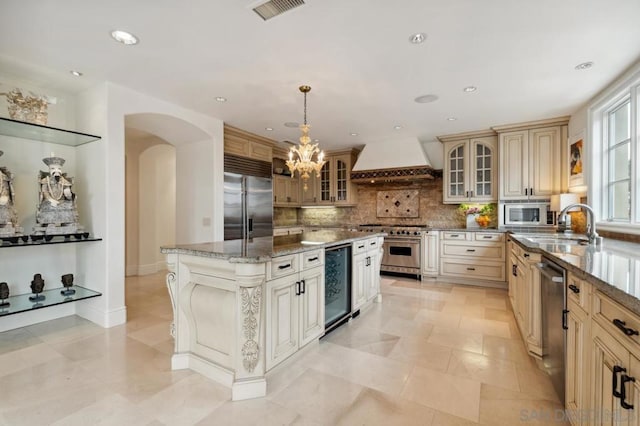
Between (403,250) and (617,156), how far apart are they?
3095 mm

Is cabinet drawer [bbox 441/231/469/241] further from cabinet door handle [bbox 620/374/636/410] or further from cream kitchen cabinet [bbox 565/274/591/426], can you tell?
cabinet door handle [bbox 620/374/636/410]

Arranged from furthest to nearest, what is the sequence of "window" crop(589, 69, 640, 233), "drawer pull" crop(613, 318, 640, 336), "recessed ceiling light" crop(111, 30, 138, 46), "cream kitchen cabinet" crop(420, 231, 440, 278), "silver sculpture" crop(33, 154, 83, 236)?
"cream kitchen cabinet" crop(420, 231, 440, 278), "silver sculpture" crop(33, 154, 83, 236), "window" crop(589, 69, 640, 233), "recessed ceiling light" crop(111, 30, 138, 46), "drawer pull" crop(613, 318, 640, 336)

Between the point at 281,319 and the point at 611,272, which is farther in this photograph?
the point at 281,319

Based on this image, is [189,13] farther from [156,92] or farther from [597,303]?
[597,303]

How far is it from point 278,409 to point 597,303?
5.83ft

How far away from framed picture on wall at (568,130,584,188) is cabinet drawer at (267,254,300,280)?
4097mm

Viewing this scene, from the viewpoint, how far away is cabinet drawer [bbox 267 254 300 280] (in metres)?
2.05

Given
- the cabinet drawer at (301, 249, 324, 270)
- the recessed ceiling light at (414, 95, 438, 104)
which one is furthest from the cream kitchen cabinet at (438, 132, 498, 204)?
the cabinet drawer at (301, 249, 324, 270)

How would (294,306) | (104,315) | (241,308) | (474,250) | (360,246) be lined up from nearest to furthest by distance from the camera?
1. (241,308)
2. (294,306)
3. (104,315)
4. (360,246)
5. (474,250)

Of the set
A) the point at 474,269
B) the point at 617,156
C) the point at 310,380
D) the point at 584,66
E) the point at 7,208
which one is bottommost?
the point at 310,380

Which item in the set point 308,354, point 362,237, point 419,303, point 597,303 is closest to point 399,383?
point 308,354

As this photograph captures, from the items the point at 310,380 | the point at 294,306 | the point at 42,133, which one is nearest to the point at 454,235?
the point at 294,306

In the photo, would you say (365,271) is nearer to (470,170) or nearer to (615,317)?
(615,317)

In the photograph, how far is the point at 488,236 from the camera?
4766 millimetres
